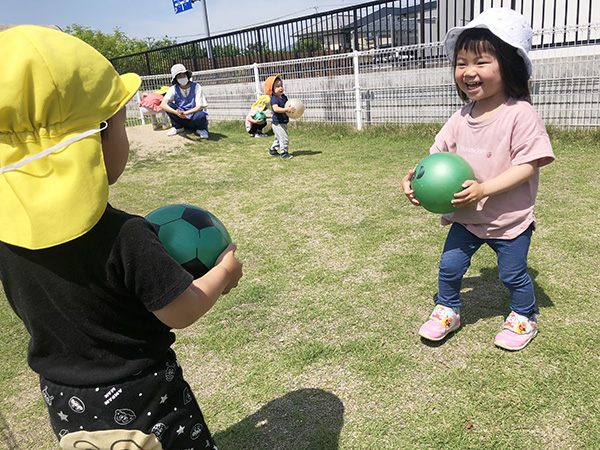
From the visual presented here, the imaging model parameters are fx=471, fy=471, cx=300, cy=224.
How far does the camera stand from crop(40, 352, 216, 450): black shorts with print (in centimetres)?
133

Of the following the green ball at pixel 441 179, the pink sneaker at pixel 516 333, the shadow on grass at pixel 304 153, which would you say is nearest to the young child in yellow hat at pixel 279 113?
the shadow on grass at pixel 304 153

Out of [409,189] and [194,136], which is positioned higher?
[409,189]

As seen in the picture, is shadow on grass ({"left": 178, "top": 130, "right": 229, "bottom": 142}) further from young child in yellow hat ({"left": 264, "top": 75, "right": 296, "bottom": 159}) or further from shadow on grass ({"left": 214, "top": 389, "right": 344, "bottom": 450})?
shadow on grass ({"left": 214, "top": 389, "right": 344, "bottom": 450})

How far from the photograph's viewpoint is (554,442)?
6.86ft

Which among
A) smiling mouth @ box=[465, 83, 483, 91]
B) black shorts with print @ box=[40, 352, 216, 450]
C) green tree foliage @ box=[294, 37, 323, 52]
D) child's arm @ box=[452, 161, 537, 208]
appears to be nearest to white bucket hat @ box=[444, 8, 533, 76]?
smiling mouth @ box=[465, 83, 483, 91]

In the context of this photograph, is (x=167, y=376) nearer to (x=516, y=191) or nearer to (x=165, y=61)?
(x=516, y=191)

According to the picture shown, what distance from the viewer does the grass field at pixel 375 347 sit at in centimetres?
226

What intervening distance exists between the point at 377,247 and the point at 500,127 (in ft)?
6.40

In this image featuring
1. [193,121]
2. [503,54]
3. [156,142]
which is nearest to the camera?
[503,54]

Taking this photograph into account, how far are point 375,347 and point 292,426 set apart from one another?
78cm

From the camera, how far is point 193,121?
10.7m

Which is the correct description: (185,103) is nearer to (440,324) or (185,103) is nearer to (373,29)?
(373,29)

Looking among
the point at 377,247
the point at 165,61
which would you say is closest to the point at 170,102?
the point at 165,61

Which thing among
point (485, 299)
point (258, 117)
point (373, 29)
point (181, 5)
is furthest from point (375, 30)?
point (181, 5)
